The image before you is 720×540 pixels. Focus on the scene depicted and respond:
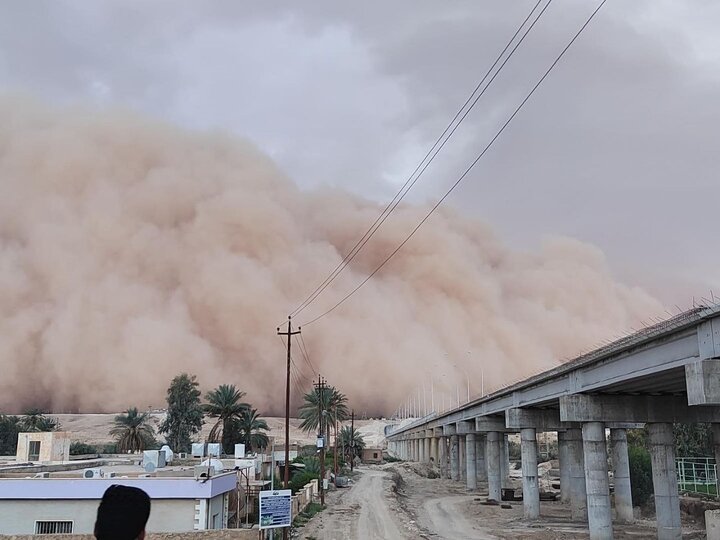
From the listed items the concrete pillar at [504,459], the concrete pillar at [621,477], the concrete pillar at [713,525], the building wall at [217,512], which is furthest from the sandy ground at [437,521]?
the concrete pillar at [713,525]

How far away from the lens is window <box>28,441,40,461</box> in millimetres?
41675

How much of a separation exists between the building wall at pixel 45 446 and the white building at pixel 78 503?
19.7 metres

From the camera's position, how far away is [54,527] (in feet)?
73.4

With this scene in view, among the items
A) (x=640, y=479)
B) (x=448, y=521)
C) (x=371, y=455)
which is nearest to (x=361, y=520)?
(x=448, y=521)

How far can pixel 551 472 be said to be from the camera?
7869 cm

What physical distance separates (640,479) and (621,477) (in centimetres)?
1255

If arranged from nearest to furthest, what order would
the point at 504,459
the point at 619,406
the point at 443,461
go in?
the point at 619,406, the point at 504,459, the point at 443,461

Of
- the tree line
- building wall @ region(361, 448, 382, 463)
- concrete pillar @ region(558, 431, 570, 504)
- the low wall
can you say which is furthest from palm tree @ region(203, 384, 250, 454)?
building wall @ region(361, 448, 382, 463)

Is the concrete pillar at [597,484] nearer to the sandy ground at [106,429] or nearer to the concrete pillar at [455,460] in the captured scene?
the concrete pillar at [455,460]

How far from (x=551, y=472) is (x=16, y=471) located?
6539cm

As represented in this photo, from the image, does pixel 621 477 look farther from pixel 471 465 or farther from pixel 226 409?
pixel 226 409

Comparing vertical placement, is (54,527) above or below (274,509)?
below

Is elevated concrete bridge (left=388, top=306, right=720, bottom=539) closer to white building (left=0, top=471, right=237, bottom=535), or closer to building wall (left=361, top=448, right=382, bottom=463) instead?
white building (left=0, top=471, right=237, bottom=535)

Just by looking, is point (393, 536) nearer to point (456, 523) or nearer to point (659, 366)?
point (456, 523)
